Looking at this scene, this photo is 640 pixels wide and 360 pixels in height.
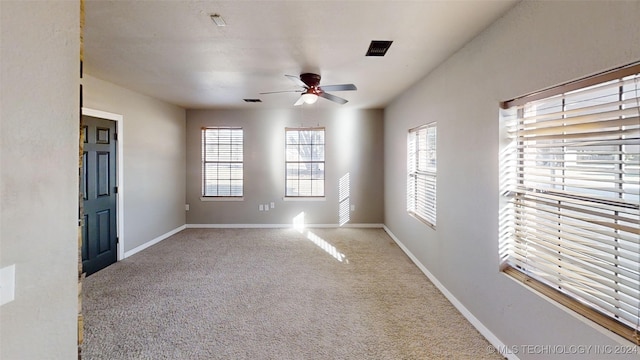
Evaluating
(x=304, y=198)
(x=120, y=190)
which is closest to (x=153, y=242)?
(x=120, y=190)

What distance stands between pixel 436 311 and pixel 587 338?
143 centimetres

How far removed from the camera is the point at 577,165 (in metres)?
1.70

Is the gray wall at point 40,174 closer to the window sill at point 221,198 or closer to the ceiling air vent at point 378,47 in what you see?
the ceiling air vent at point 378,47

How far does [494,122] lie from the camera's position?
231 centimetres

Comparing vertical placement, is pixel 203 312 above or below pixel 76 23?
below

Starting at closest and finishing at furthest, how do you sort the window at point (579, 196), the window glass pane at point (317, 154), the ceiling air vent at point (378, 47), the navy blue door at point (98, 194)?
the window at point (579, 196) < the ceiling air vent at point (378, 47) < the navy blue door at point (98, 194) < the window glass pane at point (317, 154)

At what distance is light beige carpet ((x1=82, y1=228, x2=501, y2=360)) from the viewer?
230 centimetres

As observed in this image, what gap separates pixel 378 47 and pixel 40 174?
2726 millimetres

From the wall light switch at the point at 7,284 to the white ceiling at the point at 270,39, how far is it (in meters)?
1.92

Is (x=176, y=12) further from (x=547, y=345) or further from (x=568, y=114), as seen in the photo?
(x=547, y=345)

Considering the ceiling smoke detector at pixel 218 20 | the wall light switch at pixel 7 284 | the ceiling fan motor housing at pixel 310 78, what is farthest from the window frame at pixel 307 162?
the wall light switch at pixel 7 284

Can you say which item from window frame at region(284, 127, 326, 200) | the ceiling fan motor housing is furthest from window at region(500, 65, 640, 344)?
window frame at region(284, 127, 326, 200)

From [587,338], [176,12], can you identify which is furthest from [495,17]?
[176,12]

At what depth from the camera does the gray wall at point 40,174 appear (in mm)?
863
